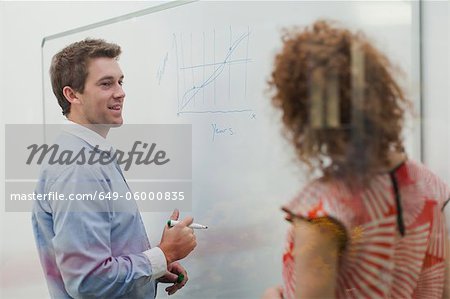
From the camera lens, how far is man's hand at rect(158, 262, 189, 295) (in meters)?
1.95

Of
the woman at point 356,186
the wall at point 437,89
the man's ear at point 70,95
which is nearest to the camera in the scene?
the woman at point 356,186

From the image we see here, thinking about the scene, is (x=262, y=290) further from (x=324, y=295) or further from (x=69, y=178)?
(x=69, y=178)

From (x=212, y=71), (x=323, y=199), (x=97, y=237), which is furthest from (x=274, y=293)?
(x=212, y=71)

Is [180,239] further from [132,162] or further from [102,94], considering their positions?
[102,94]

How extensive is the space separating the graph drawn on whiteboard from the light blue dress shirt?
0.85 feet

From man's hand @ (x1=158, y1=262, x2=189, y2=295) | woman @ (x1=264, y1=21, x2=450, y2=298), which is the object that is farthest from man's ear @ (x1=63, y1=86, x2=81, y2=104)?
woman @ (x1=264, y1=21, x2=450, y2=298)

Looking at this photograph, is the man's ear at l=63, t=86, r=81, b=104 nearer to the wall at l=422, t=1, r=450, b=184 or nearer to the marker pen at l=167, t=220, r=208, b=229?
the marker pen at l=167, t=220, r=208, b=229

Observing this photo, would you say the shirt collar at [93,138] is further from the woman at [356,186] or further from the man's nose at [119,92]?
the woman at [356,186]

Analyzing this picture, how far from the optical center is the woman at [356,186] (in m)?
1.59

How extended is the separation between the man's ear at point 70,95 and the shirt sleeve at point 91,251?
0.18m

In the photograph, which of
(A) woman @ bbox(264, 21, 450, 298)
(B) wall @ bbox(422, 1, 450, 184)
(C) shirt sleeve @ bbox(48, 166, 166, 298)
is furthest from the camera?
(C) shirt sleeve @ bbox(48, 166, 166, 298)

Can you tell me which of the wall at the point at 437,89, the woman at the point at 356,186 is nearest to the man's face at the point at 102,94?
the woman at the point at 356,186

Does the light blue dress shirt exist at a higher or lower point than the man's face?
lower

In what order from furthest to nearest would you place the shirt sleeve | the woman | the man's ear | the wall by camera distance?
the man's ear
the shirt sleeve
the wall
the woman
